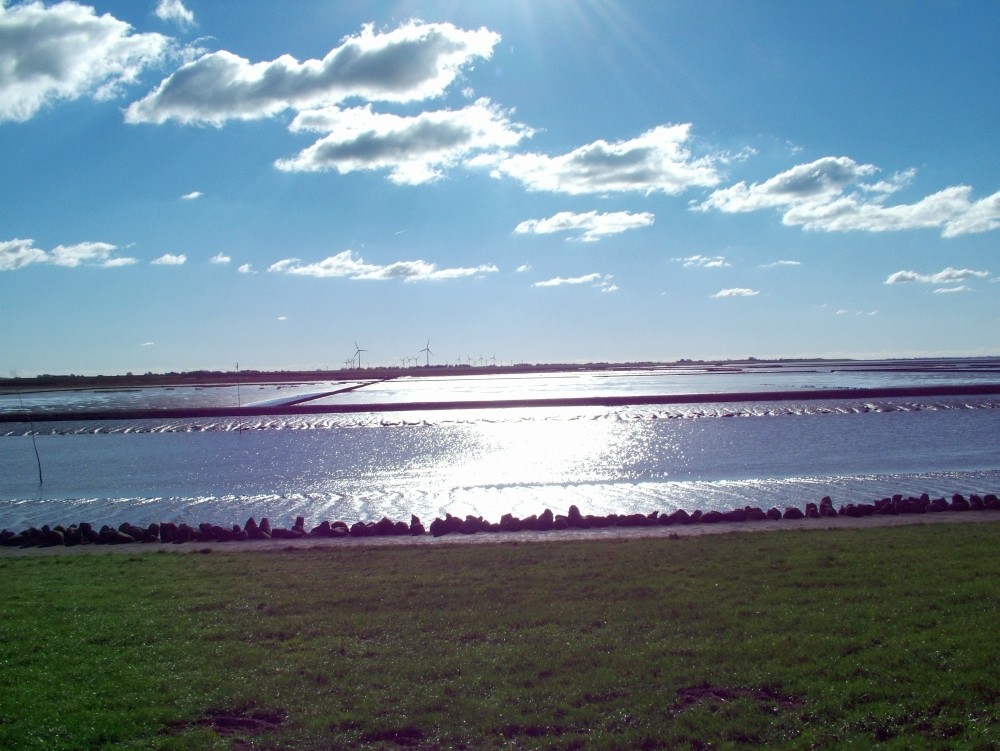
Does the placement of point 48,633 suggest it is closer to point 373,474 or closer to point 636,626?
point 636,626

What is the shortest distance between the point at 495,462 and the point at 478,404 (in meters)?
27.4

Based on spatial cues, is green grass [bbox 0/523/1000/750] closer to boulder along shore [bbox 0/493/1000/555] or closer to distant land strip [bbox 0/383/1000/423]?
boulder along shore [bbox 0/493/1000/555]

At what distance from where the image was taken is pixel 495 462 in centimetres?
2781

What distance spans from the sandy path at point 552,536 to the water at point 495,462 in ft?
10.3

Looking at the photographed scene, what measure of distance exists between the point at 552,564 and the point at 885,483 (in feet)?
42.0

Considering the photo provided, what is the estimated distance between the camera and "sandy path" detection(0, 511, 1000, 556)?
13.7 m

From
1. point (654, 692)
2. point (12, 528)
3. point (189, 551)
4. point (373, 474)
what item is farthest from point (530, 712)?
point (373, 474)

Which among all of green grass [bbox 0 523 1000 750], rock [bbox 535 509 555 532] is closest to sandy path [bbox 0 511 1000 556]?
rock [bbox 535 509 555 532]

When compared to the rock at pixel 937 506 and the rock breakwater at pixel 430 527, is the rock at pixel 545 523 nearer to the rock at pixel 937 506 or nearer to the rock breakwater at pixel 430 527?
the rock breakwater at pixel 430 527

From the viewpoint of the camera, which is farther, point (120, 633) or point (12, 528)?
point (12, 528)

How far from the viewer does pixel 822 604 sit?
27.6ft

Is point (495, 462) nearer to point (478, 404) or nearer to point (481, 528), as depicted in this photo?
point (481, 528)

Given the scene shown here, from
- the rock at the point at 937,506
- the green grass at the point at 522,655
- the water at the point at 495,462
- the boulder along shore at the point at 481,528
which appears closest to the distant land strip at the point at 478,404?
the water at the point at 495,462

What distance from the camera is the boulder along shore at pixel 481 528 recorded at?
570 inches
